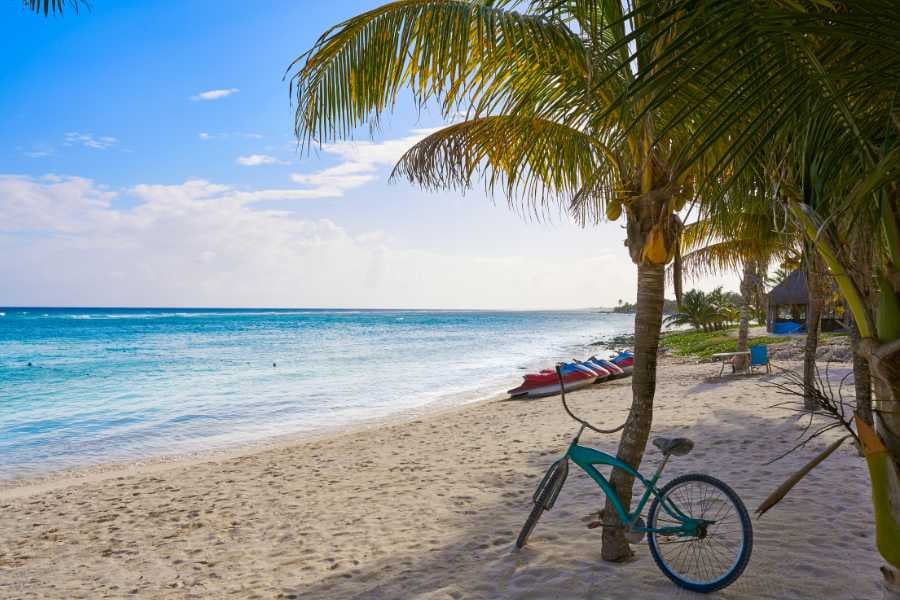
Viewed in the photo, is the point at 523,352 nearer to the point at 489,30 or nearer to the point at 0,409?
the point at 0,409

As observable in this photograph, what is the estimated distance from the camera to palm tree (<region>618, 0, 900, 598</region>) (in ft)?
4.29

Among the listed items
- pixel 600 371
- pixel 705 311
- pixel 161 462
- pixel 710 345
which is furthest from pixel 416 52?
pixel 705 311

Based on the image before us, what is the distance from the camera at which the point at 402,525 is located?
17.6 ft

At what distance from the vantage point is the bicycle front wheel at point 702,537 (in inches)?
133

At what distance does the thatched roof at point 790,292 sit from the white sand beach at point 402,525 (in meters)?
18.9

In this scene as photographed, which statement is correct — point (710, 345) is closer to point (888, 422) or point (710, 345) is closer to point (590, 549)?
point (590, 549)

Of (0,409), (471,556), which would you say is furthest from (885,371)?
(0,409)

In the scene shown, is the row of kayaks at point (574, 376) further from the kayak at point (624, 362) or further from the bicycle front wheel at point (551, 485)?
the bicycle front wheel at point (551, 485)

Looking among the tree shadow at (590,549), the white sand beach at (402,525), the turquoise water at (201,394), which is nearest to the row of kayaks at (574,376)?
the turquoise water at (201,394)

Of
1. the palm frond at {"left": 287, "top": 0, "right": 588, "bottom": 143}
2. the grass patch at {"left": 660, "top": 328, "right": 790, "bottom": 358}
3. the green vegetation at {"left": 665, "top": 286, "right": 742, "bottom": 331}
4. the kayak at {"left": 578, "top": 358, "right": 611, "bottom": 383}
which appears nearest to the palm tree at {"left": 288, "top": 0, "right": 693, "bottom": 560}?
the palm frond at {"left": 287, "top": 0, "right": 588, "bottom": 143}

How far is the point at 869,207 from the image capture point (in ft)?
→ 6.69

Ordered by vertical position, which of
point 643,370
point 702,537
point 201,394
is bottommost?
point 201,394

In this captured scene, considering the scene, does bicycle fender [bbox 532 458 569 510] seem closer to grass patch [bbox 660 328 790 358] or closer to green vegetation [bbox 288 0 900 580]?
green vegetation [bbox 288 0 900 580]

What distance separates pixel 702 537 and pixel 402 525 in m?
2.71
